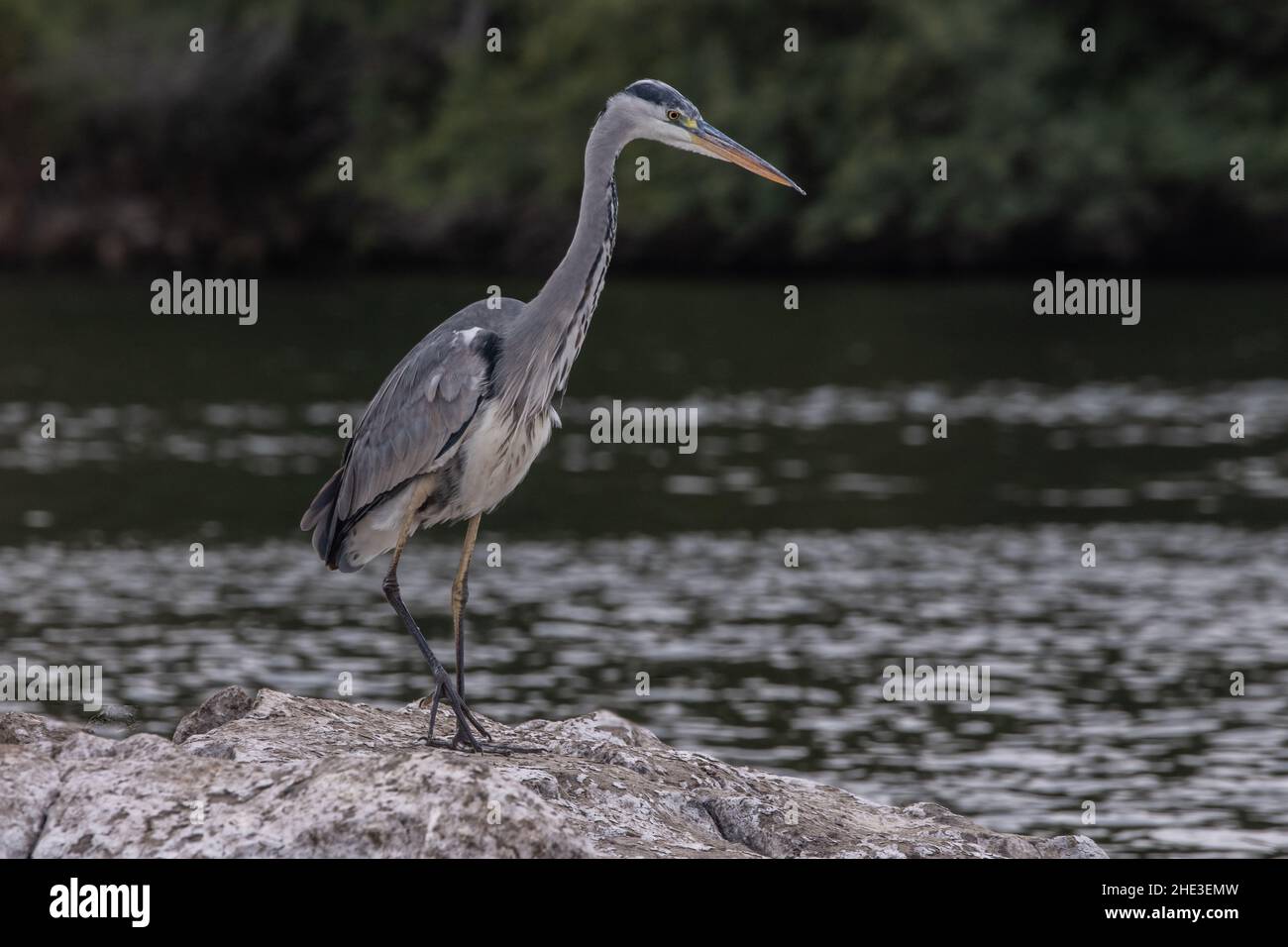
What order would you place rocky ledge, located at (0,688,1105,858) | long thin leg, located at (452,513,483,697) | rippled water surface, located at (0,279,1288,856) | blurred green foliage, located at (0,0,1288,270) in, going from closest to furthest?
rocky ledge, located at (0,688,1105,858) < long thin leg, located at (452,513,483,697) < rippled water surface, located at (0,279,1288,856) < blurred green foliage, located at (0,0,1288,270)

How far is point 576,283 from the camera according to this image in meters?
9.70

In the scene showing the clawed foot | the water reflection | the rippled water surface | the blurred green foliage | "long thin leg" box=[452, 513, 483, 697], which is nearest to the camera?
the clawed foot

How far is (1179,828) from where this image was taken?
12.3 metres

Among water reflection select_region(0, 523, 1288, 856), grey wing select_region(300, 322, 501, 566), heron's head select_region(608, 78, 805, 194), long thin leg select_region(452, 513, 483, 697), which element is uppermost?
heron's head select_region(608, 78, 805, 194)

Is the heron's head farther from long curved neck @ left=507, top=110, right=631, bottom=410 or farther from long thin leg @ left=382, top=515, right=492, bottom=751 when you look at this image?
long thin leg @ left=382, top=515, right=492, bottom=751

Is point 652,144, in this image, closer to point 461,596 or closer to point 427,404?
point 461,596

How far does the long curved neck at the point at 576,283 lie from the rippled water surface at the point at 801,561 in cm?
437

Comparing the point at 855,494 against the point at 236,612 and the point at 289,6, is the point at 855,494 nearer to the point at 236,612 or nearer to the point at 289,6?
the point at 236,612

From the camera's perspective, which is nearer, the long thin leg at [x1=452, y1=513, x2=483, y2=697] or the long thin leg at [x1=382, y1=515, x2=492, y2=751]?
the long thin leg at [x1=382, y1=515, x2=492, y2=751]

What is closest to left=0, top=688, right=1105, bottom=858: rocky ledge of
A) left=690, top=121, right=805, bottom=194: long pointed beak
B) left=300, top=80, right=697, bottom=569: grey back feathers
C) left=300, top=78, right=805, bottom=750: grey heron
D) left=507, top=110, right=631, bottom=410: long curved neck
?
left=300, top=78, right=805, bottom=750: grey heron

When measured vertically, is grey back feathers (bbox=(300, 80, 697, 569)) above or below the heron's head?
below

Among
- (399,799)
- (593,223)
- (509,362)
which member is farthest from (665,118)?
(399,799)

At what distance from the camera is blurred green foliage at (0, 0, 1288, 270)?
4769cm

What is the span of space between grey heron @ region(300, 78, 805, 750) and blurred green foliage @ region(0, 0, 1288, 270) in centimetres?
3790
